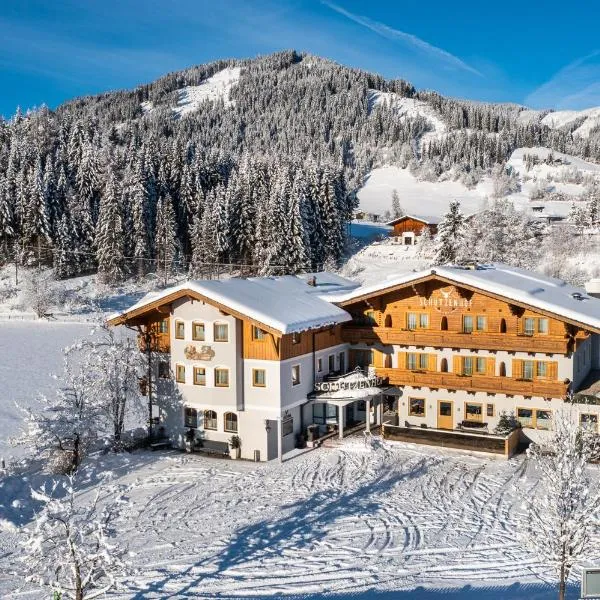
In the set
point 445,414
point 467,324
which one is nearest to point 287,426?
point 445,414

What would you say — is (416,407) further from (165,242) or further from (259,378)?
(165,242)

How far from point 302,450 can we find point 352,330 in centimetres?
698

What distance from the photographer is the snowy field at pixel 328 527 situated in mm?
17031

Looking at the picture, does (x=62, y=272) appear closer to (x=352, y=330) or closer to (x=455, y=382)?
(x=352, y=330)

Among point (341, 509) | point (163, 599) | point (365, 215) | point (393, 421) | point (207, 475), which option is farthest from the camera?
point (365, 215)

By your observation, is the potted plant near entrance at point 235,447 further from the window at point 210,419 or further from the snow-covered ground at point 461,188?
the snow-covered ground at point 461,188

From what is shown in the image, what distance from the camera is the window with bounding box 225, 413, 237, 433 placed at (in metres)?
29.6

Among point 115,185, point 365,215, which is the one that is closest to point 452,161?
point 365,215

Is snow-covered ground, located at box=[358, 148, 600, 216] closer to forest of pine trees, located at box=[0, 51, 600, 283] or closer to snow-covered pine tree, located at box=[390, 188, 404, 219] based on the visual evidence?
snow-covered pine tree, located at box=[390, 188, 404, 219]

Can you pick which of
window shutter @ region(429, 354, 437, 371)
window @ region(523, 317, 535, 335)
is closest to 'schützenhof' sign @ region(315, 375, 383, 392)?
window shutter @ region(429, 354, 437, 371)

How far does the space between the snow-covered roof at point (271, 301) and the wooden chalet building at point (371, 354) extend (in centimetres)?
8

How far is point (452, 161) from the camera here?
182m

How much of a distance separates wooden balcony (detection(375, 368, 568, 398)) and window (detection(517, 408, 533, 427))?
3.08ft

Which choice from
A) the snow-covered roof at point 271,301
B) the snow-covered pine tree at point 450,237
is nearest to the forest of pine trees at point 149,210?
the snow-covered pine tree at point 450,237
